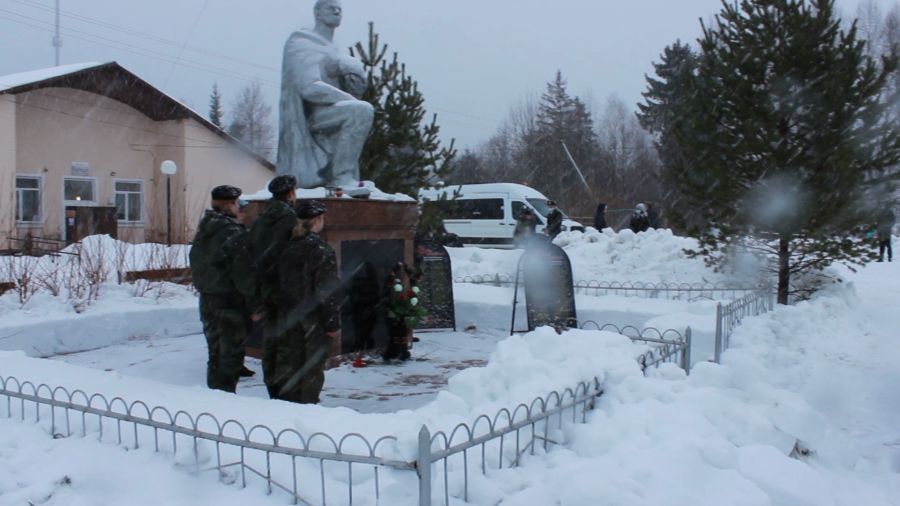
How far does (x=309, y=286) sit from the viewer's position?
4.94 metres

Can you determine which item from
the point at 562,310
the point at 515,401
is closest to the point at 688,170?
the point at 562,310

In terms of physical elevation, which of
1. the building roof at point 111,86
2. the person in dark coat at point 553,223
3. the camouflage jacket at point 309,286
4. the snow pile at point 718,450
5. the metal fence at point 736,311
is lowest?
the snow pile at point 718,450

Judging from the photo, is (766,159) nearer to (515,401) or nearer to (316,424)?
(515,401)

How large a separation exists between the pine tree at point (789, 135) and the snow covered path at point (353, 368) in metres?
3.51

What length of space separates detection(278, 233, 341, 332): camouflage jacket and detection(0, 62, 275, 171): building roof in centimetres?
1814

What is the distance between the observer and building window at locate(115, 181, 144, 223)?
24.5 meters

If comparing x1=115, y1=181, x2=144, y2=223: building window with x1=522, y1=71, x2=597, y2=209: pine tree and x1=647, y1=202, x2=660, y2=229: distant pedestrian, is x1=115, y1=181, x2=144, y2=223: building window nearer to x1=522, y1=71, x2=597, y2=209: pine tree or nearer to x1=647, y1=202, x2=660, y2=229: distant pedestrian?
x1=647, y1=202, x2=660, y2=229: distant pedestrian

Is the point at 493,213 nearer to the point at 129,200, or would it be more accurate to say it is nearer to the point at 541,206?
the point at 541,206

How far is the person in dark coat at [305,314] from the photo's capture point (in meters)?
4.88

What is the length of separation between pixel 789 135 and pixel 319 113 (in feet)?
18.8

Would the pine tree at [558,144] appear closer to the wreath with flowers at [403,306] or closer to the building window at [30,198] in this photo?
the building window at [30,198]

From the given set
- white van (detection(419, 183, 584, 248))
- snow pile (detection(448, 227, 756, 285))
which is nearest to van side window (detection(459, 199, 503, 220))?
white van (detection(419, 183, 584, 248))

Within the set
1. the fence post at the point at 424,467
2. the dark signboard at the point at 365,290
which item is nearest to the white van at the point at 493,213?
the dark signboard at the point at 365,290

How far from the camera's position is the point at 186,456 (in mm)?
3494
